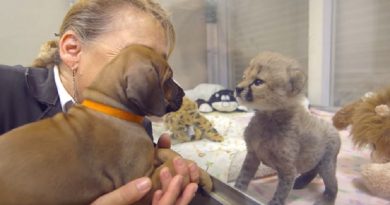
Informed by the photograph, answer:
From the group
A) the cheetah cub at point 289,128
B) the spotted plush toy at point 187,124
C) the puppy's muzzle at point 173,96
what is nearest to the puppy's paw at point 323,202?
the cheetah cub at point 289,128

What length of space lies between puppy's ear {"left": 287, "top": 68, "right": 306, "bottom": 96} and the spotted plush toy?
0.65 m

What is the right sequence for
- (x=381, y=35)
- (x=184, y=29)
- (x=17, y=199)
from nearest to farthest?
(x=17, y=199) → (x=381, y=35) → (x=184, y=29)

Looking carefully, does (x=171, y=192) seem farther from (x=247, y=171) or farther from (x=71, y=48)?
(x=71, y=48)

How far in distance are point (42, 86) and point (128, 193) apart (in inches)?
18.6

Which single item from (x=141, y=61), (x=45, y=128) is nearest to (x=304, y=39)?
(x=141, y=61)

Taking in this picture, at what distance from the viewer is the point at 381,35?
0.84 m

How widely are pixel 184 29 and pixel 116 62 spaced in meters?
0.69

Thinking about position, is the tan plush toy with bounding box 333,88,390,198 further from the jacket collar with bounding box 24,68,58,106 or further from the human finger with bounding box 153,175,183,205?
the jacket collar with bounding box 24,68,58,106

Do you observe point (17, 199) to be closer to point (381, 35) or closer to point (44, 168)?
point (44, 168)

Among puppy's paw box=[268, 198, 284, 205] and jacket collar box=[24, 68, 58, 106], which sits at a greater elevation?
jacket collar box=[24, 68, 58, 106]

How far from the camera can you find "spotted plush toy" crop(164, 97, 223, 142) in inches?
55.6

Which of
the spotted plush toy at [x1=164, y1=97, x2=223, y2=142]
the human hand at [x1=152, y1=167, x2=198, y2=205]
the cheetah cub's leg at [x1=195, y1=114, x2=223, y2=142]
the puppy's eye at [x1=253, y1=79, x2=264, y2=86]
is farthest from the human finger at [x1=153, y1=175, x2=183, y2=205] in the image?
the spotted plush toy at [x1=164, y1=97, x2=223, y2=142]

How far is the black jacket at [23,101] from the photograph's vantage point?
1.06 metres

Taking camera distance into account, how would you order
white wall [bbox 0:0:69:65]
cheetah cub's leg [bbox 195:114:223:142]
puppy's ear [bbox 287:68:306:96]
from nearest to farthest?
puppy's ear [bbox 287:68:306:96] → cheetah cub's leg [bbox 195:114:223:142] → white wall [bbox 0:0:69:65]
